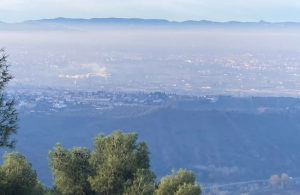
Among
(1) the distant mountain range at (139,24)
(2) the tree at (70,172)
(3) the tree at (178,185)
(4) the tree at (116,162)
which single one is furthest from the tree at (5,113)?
(1) the distant mountain range at (139,24)

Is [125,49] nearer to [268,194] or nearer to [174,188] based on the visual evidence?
[268,194]

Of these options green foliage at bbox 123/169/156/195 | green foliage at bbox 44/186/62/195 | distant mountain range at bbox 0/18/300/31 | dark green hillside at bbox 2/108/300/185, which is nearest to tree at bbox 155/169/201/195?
green foliage at bbox 123/169/156/195

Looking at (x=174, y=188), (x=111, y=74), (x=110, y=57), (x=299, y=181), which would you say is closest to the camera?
(x=174, y=188)

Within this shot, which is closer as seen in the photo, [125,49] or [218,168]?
[218,168]

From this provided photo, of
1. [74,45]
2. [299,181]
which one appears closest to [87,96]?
[299,181]

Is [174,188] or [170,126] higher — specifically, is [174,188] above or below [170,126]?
above

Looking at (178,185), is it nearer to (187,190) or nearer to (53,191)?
(187,190)

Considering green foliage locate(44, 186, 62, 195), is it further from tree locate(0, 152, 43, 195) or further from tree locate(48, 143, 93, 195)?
tree locate(0, 152, 43, 195)

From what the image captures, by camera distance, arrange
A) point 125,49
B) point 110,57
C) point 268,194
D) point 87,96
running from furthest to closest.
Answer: point 125,49, point 110,57, point 87,96, point 268,194
